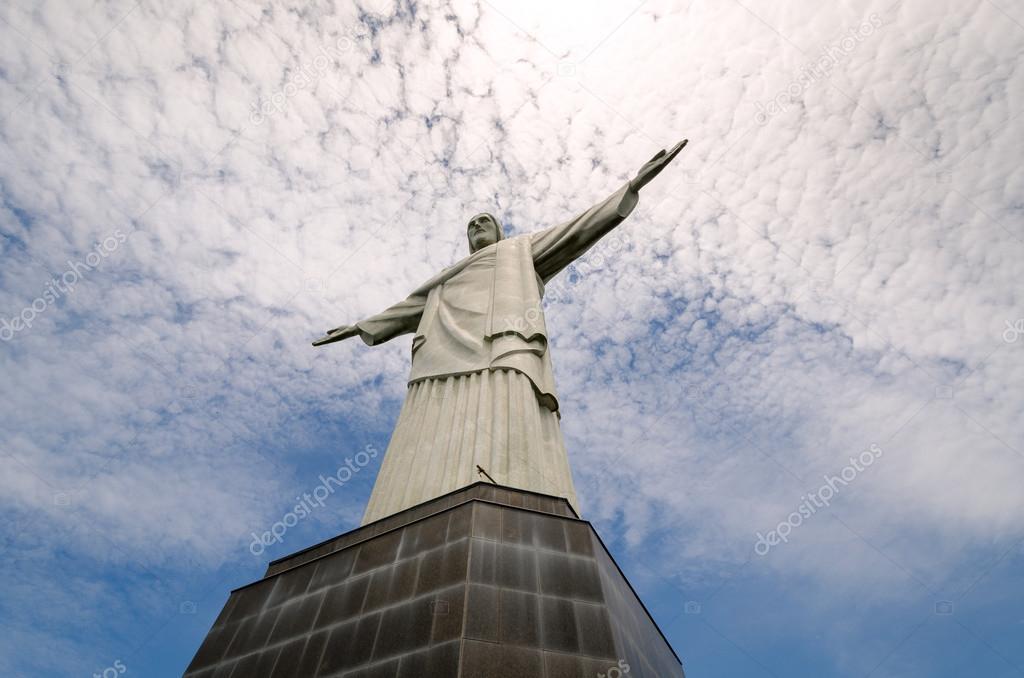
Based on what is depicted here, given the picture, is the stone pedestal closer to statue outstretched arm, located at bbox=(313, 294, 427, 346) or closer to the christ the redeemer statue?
the christ the redeemer statue

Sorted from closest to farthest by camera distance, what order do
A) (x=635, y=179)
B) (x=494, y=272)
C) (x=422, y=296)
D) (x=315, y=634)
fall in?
1. (x=315, y=634)
2. (x=635, y=179)
3. (x=494, y=272)
4. (x=422, y=296)

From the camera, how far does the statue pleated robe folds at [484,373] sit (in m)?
6.55

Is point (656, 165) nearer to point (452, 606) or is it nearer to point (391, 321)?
point (391, 321)

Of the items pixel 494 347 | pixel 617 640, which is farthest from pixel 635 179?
pixel 617 640

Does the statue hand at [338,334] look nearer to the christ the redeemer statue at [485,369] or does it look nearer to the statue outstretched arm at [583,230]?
the christ the redeemer statue at [485,369]

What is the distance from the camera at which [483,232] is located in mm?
11375

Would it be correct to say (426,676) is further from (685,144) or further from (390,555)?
(685,144)

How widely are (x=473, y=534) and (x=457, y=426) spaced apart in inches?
87.8

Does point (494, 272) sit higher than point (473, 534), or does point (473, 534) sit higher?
point (494, 272)

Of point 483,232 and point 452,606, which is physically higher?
point 483,232

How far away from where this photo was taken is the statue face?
1128 centimetres

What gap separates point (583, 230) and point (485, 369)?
3.12 metres

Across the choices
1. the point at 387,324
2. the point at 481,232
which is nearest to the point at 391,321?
the point at 387,324

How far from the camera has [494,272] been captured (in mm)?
9578
